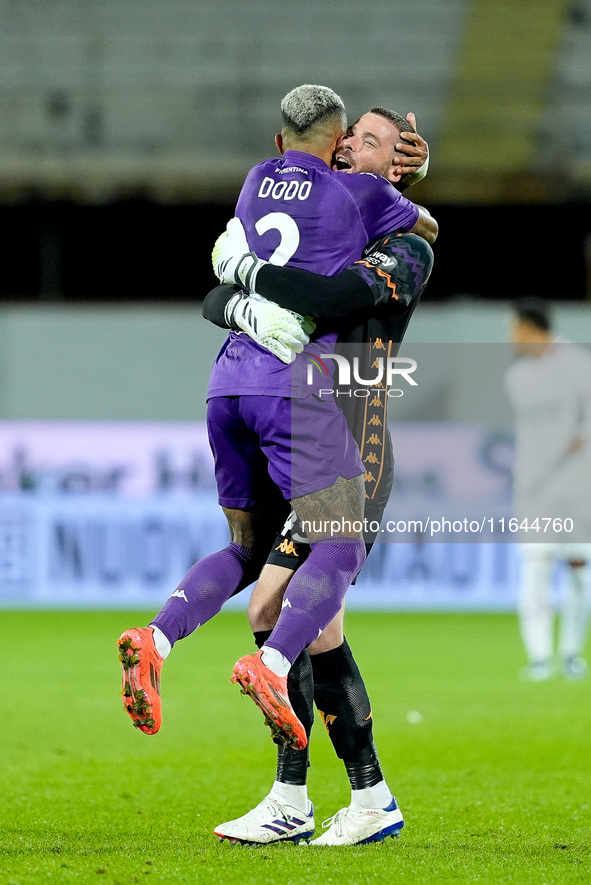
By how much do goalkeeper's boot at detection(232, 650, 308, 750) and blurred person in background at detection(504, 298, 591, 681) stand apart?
179 inches

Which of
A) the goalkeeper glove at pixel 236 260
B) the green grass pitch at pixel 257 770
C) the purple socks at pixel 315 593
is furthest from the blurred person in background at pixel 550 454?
the purple socks at pixel 315 593

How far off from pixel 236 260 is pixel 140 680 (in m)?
1.08

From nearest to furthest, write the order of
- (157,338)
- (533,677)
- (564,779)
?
(564,779) → (533,677) → (157,338)

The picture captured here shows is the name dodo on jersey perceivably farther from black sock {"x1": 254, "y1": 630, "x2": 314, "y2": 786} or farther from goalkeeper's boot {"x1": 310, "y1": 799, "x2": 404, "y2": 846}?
goalkeeper's boot {"x1": 310, "y1": 799, "x2": 404, "y2": 846}

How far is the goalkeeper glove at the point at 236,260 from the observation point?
3146 mm

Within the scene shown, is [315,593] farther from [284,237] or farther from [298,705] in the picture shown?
[284,237]

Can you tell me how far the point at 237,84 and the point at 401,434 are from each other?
597 centimetres

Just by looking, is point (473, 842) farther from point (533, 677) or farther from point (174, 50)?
point (174, 50)

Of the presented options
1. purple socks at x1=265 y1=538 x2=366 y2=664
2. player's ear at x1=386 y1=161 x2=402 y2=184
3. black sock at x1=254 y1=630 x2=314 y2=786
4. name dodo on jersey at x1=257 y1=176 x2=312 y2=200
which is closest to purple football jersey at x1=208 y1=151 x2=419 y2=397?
name dodo on jersey at x1=257 y1=176 x2=312 y2=200

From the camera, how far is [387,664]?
7551 millimetres

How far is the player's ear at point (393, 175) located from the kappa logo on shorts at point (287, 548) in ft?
3.29

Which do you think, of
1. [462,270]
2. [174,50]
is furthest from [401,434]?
[174,50]

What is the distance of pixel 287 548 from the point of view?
10.7ft

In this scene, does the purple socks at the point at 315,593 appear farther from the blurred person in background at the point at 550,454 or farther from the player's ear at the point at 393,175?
the blurred person in background at the point at 550,454
